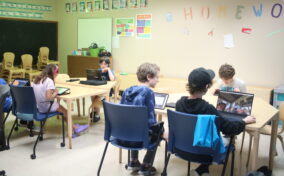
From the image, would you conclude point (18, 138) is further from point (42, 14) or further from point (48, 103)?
point (42, 14)

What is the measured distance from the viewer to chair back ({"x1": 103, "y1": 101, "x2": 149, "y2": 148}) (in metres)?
2.37

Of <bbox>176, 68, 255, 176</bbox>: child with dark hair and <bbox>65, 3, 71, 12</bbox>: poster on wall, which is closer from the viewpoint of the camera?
<bbox>176, 68, 255, 176</bbox>: child with dark hair

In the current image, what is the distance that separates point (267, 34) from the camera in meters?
5.00

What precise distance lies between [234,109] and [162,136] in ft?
2.19

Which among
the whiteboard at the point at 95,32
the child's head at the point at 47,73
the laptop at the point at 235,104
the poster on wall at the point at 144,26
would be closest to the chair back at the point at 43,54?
the whiteboard at the point at 95,32

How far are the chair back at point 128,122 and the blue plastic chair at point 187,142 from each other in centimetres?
22

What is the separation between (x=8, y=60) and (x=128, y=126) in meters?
5.56

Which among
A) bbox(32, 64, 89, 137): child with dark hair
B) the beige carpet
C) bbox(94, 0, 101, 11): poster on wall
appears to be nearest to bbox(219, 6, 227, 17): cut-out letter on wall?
the beige carpet

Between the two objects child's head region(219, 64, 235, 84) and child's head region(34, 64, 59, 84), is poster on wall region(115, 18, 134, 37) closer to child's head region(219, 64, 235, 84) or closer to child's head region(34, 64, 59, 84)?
child's head region(34, 64, 59, 84)

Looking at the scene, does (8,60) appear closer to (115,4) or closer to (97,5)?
(97,5)

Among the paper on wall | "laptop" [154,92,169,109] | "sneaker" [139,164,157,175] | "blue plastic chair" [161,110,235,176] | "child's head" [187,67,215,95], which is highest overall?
the paper on wall

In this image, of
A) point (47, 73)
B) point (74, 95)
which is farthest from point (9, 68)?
point (74, 95)

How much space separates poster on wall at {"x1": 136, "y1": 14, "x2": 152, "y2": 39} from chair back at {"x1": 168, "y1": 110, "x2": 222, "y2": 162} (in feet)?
14.1

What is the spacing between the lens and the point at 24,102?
333 centimetres
